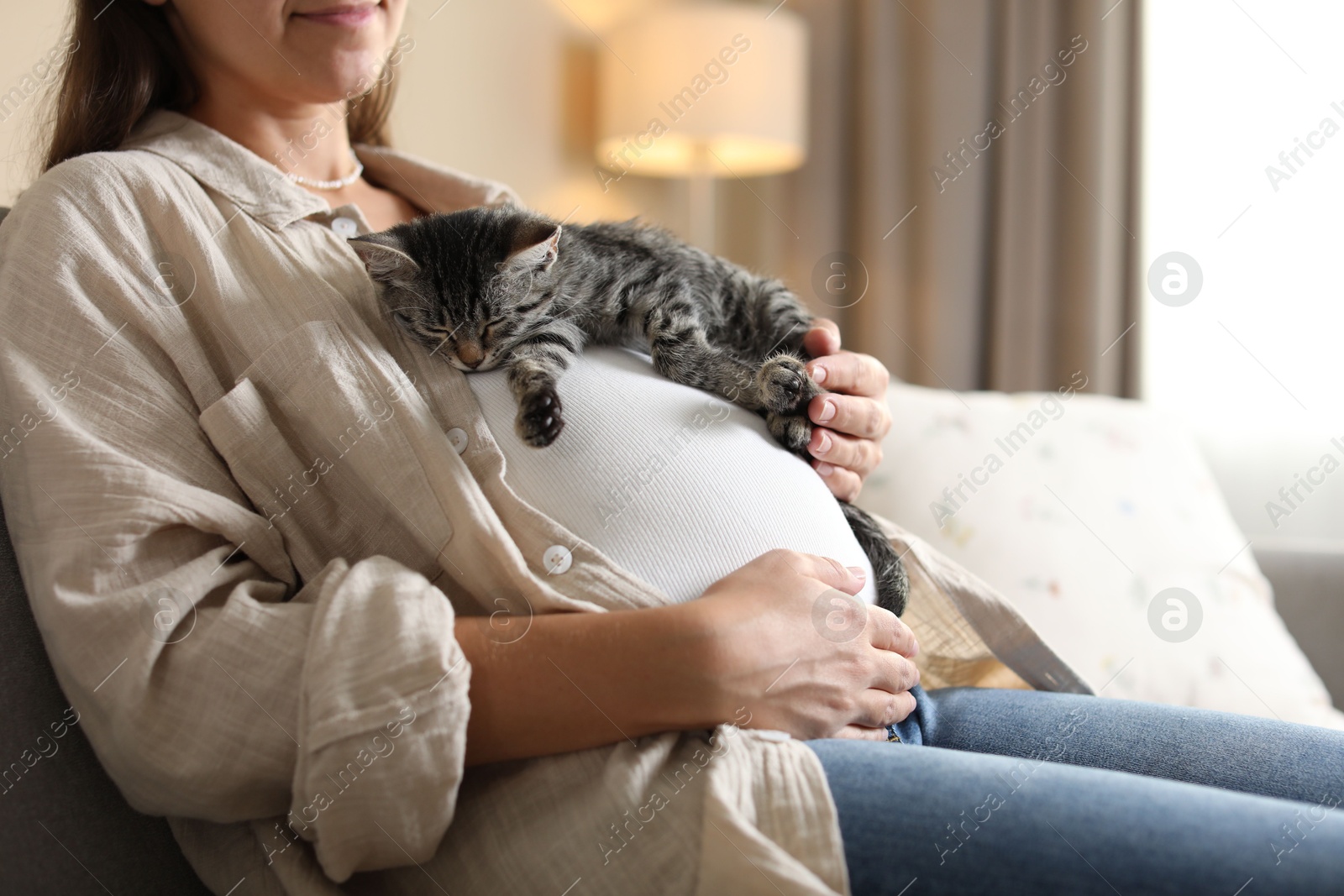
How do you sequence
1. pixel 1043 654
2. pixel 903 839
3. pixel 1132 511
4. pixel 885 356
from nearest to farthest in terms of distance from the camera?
pixel 903 839, pixel 1043 654, pixel 1132 511, pixel 885 356

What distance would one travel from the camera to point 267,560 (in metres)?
0.81

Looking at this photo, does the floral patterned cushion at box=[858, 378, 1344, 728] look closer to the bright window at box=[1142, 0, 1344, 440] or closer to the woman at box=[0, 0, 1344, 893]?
the woman at box=[0, 0, 1344, 893]

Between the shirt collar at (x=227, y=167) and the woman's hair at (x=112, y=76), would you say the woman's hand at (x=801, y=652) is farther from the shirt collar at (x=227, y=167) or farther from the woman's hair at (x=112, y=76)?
the woman's hair at (x=112, y=76)

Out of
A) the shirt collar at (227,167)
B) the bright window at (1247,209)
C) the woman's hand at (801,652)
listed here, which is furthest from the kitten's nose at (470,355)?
the bright window at (1247,209)

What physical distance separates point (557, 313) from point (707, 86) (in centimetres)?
156

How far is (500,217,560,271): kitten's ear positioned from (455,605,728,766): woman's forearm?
0.46 meters

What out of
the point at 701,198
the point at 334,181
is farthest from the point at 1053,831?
the point at 701,198

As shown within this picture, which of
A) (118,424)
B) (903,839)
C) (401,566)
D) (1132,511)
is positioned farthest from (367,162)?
(1132,511)

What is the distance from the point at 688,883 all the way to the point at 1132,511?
4.02 feet

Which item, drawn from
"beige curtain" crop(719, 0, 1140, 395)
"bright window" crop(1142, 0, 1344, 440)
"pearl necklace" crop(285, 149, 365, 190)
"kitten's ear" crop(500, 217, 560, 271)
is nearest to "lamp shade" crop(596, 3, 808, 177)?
"beige curtain" crop(719, 0, 1140, 395)

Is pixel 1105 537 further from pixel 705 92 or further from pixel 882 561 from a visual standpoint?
pixel 705 92

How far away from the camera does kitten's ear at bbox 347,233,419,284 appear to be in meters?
0.93

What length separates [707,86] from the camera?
2359mm

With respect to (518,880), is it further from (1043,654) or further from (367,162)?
(367,162)
